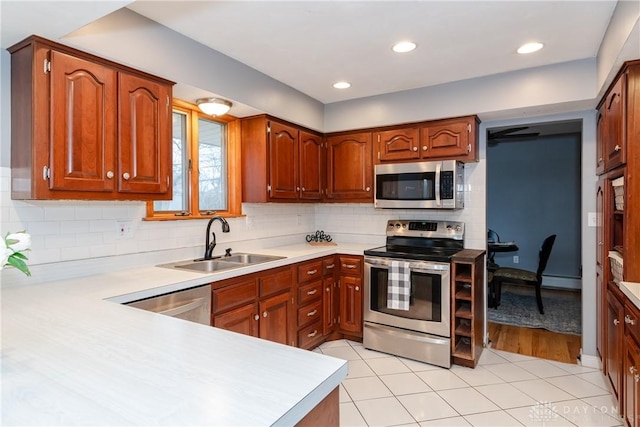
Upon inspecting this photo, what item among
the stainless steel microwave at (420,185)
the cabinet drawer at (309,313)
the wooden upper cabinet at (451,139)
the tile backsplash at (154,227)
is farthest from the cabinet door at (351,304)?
the wooden upper cabinet at (451,139)

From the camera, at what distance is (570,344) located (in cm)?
335

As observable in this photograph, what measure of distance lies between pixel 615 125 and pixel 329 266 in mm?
2316

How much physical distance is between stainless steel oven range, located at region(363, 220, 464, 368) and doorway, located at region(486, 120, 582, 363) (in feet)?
6.36

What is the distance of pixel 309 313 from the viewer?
123 inches

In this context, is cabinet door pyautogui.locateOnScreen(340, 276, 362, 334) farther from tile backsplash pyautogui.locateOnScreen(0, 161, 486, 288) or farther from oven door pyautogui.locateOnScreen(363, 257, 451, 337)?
tile backsplash pyautogui.locateOnScreen(0, 161, 486, 288)

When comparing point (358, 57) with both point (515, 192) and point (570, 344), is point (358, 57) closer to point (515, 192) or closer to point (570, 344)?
point (570, 344)

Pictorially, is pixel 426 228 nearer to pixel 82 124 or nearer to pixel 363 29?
pixel 363 29

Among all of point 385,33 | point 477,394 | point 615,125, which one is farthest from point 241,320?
point 615,125

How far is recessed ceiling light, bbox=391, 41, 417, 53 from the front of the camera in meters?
2.41

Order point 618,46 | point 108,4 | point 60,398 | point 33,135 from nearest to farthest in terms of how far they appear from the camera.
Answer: point 60,398 → point 108,4 → point 33,135 → point 618,46

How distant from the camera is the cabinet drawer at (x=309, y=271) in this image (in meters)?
3.00

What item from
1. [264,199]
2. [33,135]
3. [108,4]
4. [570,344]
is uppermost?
[108,4]

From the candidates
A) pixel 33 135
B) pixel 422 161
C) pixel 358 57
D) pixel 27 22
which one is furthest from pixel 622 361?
pixel 27 22

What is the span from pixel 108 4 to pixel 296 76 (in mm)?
1746
